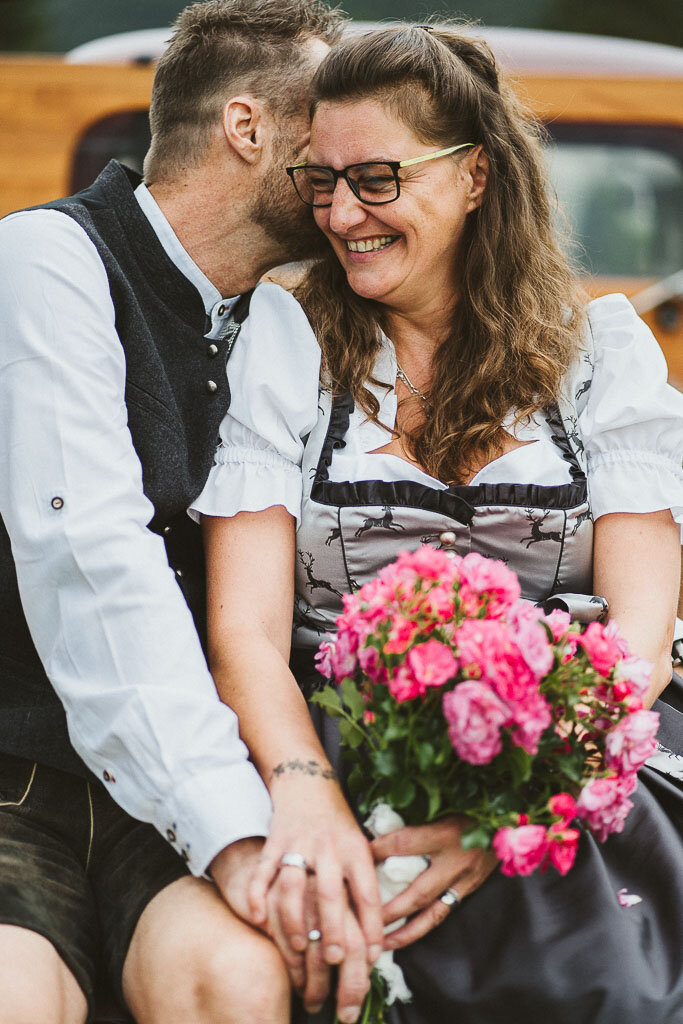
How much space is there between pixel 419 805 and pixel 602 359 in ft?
3.79

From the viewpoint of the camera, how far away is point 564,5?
29.1 ft

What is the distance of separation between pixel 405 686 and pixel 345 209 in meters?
1.10

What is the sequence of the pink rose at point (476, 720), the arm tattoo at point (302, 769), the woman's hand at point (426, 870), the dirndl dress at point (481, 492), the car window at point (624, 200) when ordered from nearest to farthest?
the pink rose at point (476, 720) < the woman's hand at point (426, 870) < the arm tattoo at point (302, 769) < the dirndl dress at point (481, 492) < the car window at point (624, 200)

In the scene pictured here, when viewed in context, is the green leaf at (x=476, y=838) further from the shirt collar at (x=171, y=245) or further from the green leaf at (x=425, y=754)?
the shirt collar at (x=171, y=245)

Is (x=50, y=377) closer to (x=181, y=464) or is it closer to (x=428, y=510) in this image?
(x=181, y=464)

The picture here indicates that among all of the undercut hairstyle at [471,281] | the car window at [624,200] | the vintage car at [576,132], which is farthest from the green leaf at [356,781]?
the car window at [624,200]

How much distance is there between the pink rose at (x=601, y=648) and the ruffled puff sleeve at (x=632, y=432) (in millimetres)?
628

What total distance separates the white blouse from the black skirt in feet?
2.46

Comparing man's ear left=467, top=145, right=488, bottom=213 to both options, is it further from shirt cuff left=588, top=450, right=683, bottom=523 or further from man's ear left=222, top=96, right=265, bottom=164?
shirt cuff left=588, top=450, right=683, bottom=523

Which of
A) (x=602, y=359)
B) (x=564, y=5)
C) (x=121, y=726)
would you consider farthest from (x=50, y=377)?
(x=564, y=5)

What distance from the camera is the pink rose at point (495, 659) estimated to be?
4.49 ft

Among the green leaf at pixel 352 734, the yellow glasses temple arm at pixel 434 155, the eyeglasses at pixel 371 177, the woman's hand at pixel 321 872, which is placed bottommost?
the woman's hand at pixel 321 872

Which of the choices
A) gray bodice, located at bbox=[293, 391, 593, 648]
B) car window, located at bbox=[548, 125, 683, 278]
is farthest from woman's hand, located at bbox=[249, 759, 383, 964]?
car window, located at bbox=[548, 125, 683, 278]

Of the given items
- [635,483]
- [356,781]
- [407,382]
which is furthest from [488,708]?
[407,382]
